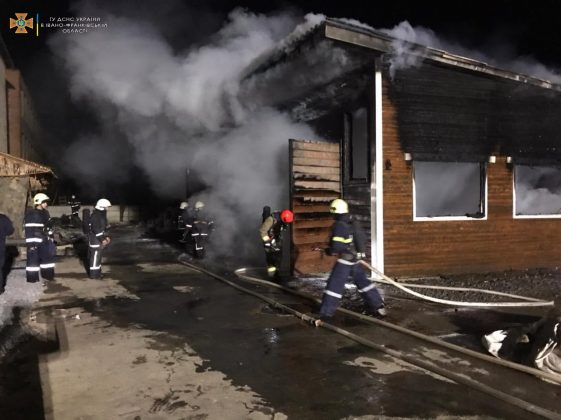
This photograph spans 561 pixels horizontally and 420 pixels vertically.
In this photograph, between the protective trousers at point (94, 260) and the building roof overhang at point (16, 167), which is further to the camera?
the building roof overhang at point (16, 167)

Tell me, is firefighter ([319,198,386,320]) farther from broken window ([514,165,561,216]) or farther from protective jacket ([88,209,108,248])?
broken window ([514,165,561,216])

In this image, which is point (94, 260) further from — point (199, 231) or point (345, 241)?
point (345, 241)

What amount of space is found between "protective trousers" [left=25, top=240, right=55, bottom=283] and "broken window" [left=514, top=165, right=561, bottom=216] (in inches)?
384

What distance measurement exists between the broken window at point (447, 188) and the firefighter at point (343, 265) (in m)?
5.78

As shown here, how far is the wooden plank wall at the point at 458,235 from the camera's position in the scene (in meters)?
9.02

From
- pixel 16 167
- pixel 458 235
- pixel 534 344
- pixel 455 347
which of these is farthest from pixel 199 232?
pixel 534 344

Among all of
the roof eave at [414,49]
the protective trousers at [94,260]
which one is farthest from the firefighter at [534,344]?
the protective trousers at [94,260]

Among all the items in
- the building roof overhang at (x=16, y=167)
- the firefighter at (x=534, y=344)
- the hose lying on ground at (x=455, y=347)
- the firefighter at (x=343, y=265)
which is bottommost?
the hose lying on ground at (x=455, y=347)

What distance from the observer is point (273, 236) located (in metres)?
8.88

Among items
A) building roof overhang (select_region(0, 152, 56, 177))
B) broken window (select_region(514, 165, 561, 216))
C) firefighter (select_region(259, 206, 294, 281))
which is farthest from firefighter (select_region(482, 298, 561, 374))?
building roof overhang (select_region(0, 152, 56, 177))

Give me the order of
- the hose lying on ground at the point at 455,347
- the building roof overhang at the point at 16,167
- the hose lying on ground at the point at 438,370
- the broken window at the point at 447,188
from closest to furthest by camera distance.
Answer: the hose lying on ground at the point at 438,370 → the hose lying on ground at the point at 455,347 → the building roof overhang at the point at 16,167 → the broken window at the point at 447,188

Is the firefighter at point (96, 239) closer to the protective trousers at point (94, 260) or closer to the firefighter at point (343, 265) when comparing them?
the protective trousers at point (94, 260)

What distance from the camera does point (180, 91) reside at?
438 inches

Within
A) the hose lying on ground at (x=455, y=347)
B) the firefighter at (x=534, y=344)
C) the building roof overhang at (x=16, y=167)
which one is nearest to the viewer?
the hose lying on ground at (x=455, y=347)
